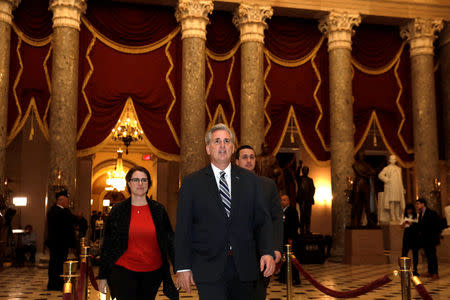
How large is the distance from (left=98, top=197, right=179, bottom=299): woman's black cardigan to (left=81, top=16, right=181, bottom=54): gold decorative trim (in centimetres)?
1000

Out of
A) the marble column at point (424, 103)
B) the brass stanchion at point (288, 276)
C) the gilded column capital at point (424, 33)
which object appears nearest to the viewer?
the brass stanchion at point (288, 276)

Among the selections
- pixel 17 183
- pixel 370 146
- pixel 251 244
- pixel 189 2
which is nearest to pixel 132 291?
pixel 251 244

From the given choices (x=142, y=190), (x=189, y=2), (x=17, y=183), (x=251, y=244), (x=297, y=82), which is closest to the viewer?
(x=251, y=244)

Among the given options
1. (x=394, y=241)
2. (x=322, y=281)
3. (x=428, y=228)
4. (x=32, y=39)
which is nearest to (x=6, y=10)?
(x=32, y=39)

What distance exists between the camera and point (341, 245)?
43.6 ft

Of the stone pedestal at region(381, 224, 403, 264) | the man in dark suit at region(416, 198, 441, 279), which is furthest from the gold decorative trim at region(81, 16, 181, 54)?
the man in dark suit at region(416, 198, 441, 279)

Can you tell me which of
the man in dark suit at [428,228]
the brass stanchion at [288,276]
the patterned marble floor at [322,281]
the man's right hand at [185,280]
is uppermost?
the man in dark suit at [428,228]

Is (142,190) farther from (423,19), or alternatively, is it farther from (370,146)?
(370,146)

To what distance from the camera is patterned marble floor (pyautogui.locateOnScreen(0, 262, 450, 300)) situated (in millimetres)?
7391

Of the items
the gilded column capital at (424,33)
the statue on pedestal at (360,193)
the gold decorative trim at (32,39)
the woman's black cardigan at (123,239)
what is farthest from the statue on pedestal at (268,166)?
the woman's black cardigan at (123,239)

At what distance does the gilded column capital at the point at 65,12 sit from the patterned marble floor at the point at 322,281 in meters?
5.58

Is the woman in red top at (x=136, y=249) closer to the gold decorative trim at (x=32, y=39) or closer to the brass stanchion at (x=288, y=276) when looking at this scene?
the brass stanchion at (x=288, y=276)

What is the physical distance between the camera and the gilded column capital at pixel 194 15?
42.5 ft

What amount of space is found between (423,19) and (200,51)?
6.34 meters
